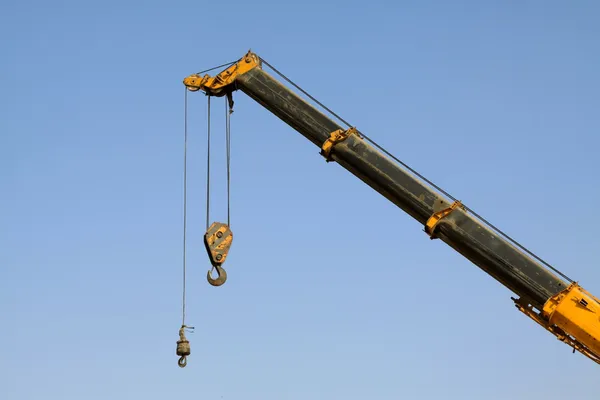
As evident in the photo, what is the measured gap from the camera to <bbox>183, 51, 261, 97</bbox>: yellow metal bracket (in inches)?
662

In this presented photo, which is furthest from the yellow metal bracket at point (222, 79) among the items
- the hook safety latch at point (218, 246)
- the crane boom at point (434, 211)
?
the hook safety latch at point (218, 246)

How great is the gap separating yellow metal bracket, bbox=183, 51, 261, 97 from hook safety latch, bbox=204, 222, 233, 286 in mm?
2681

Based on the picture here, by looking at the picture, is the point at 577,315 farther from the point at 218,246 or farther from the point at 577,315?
the point at 218,246

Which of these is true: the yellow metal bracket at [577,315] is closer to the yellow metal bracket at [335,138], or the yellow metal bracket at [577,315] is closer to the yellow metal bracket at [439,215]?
the yellow metal bracket at [439,215]

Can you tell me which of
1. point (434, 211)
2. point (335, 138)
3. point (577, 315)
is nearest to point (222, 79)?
point (335, 138)

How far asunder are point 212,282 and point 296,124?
3286mm

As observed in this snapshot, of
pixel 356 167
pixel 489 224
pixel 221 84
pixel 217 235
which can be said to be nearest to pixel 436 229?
pixel 489 224

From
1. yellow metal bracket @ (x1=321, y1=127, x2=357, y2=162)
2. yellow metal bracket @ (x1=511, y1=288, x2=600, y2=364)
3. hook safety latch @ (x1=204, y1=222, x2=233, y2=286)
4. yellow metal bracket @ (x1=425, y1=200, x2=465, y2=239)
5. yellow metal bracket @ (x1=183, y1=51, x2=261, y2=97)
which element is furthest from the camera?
yellow metal bracket @ (x1=183, y1=51, x2=261, y2=97)

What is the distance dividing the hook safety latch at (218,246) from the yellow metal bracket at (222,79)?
2.68 m

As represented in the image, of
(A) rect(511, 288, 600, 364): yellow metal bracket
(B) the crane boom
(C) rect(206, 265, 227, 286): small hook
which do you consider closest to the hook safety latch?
(C) rect(206, 265, 227, 286): small hook

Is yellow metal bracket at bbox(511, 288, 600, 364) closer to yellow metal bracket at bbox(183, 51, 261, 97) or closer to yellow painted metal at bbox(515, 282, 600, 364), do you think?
yellow painted metal at bbox(515, 282, 600, 364)

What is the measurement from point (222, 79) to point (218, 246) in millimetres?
3281

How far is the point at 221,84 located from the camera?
17.0 metres

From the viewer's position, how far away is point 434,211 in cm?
1495
